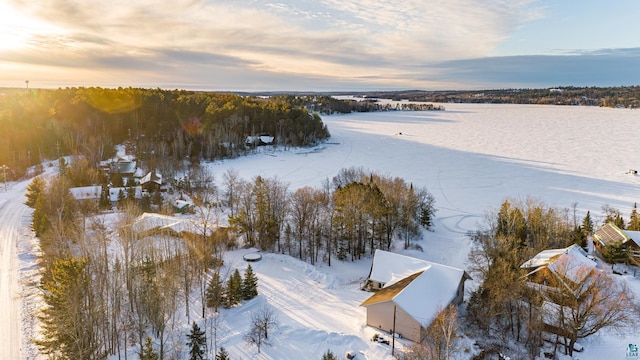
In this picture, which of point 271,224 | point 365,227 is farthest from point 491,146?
point 271,224

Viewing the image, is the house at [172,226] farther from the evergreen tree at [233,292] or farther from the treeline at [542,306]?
the treeline at [542,306]

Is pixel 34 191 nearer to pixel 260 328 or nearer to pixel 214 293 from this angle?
pixel 214 293

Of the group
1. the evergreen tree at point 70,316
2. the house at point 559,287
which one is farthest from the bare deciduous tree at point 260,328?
the house at point 559,287

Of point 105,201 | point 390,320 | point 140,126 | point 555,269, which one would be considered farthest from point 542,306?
point 140,126

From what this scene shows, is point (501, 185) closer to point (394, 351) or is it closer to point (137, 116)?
point (394, 351)

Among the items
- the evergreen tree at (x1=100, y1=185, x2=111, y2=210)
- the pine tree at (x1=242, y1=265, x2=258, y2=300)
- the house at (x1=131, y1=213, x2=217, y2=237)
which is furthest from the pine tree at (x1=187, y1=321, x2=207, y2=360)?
the evergreen tree at (x1=100, y1=185, x2=111, y2=210)

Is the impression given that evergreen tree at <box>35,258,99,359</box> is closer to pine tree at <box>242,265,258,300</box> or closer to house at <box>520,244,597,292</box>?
pine tree at <box>242,265,258,300</box>
